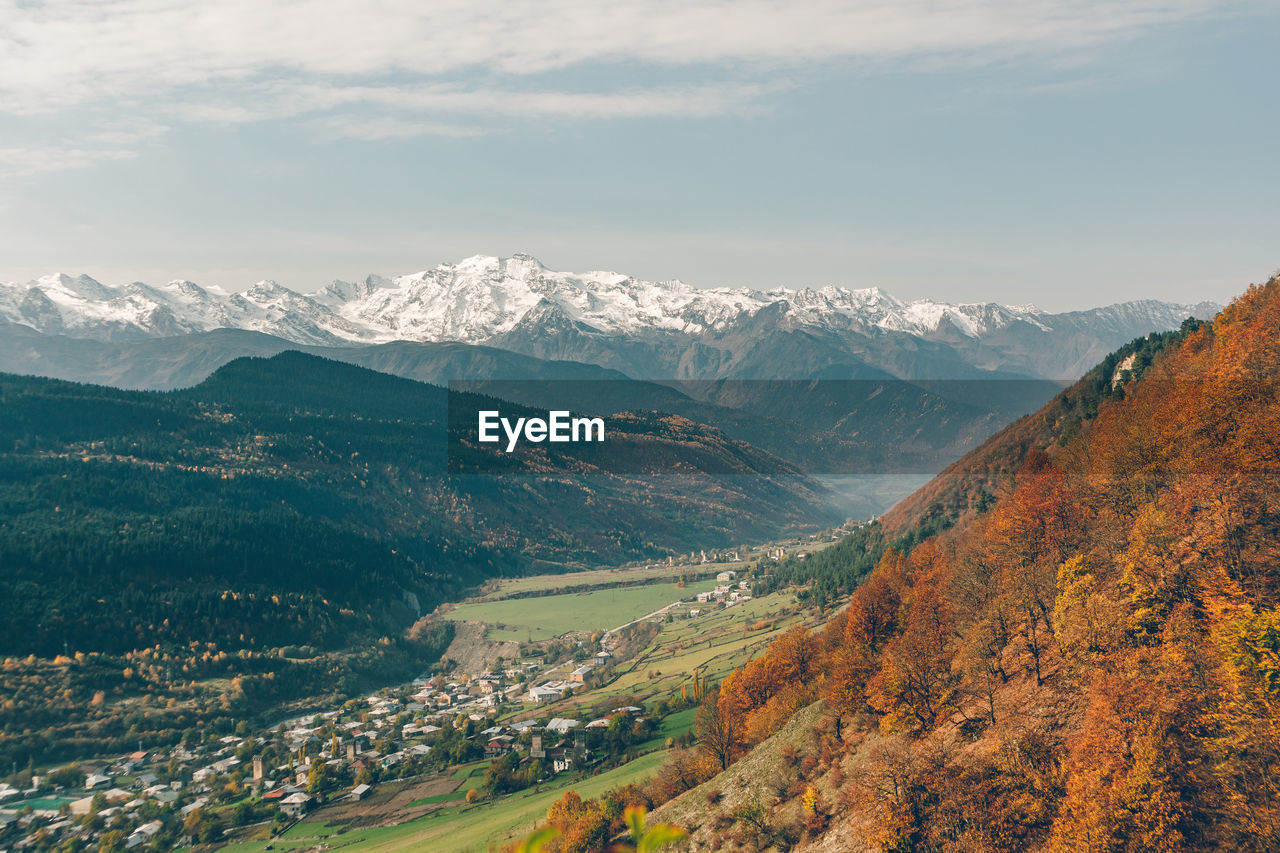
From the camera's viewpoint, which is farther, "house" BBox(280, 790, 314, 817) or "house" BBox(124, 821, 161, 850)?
"house" BBox(280, 790, 314, 817)

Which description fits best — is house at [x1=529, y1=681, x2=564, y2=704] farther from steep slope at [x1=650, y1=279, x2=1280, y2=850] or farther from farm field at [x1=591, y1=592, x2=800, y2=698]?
steep slope at [x1=650, y1=279, x2=1280, y2=850]

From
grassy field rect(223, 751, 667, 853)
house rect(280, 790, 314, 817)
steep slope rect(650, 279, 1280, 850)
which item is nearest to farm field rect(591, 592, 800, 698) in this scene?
grassy field rect(223, 751, 667, 853)

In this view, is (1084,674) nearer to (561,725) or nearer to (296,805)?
(561,725)

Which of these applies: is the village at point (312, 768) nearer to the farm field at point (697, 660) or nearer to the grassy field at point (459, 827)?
the grassy field at point (459, 827)

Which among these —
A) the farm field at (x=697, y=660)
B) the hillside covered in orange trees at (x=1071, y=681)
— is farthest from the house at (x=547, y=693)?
the hillside covered in orange trees at (x=1071, y=681)

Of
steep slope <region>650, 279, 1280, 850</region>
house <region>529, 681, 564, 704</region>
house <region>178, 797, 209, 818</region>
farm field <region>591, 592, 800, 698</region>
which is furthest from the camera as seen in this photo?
house <region>529, 681, 564, 704</region>

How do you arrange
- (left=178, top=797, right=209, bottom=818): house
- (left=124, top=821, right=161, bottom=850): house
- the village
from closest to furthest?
(left=124, top=821, right=161, bottom=850): house, the village, (left=178, top=797, right=209, bottom=818): house

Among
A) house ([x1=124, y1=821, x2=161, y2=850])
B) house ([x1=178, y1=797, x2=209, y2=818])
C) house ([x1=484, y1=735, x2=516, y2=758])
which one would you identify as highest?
house ([x1=484, y1=735, x2=516, y2=758])
